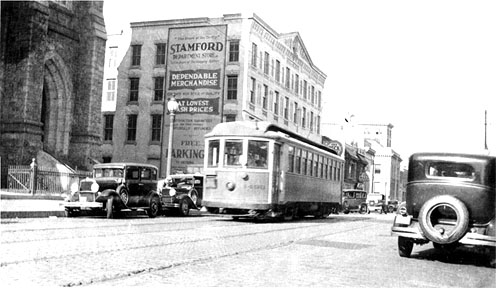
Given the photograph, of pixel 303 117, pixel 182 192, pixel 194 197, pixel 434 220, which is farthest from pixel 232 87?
pixel 434 220

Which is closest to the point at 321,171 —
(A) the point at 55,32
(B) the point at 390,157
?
(A) the point at 55,32

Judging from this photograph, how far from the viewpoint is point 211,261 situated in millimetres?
7949

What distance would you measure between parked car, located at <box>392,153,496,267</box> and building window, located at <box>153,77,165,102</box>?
29593 millimetres

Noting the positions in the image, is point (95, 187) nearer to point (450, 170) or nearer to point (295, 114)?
point (450, 170)

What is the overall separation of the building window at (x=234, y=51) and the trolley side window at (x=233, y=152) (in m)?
20.0

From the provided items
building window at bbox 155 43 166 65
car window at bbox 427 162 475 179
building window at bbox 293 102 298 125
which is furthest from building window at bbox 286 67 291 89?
car window at bbox 427 162 475 179

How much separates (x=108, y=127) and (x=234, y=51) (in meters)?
11.0

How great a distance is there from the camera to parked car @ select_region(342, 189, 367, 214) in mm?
39519

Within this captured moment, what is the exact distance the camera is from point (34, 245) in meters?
8.77

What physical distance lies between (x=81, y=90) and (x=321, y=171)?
52.7ft

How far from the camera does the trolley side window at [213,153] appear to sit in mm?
17469

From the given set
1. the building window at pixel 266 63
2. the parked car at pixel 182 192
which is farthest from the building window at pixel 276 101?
the parked car at pixel 182 192

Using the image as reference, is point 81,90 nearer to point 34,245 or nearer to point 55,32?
point 55,32

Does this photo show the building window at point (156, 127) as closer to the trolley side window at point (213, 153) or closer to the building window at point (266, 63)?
the building window at point (266, 63)
